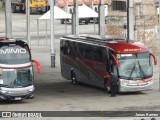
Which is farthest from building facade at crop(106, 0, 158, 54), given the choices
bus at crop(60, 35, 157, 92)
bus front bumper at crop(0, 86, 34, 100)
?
bus front bumper at crop(0, 86, 34, 100)

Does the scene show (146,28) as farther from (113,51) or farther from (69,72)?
(113,51)

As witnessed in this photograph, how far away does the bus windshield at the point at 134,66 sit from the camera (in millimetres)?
32191

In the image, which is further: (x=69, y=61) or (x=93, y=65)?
(x=69, y=61)

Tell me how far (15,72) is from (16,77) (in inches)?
9.5

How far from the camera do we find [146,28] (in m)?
51.6

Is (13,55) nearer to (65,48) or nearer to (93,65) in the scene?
(93,65)

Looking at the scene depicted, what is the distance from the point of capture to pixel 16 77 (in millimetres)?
29297

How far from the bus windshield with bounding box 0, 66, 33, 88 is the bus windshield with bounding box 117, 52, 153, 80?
5.20m

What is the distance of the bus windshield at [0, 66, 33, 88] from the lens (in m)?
29.0

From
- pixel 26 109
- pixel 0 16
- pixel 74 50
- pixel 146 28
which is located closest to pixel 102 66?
pixel 74 50

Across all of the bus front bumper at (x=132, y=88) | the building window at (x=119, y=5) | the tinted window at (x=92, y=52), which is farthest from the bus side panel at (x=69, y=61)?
the building window at (x=119, y=5)

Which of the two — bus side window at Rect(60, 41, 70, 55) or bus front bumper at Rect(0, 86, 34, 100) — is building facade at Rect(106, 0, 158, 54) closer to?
bus side window at Rect(60, 41, 70, 55)

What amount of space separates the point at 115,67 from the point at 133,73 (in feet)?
3.35

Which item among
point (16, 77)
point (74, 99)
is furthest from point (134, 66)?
point (16, 77)
